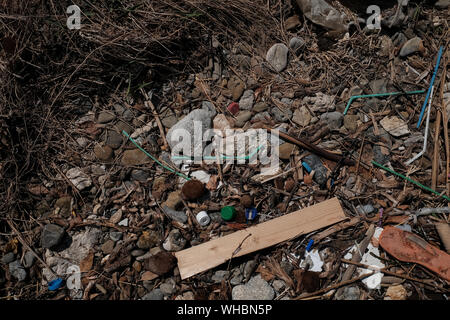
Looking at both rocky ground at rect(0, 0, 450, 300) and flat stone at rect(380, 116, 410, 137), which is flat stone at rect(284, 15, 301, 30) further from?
flat stone at rect(380, 116, 410, 137)

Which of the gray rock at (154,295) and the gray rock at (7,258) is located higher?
the gray rock at (7,258)

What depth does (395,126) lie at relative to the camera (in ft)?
8.67

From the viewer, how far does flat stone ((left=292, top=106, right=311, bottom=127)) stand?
2703 millimetres

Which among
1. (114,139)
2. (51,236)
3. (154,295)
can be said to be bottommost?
(154,295)

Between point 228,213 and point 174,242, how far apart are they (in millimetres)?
504

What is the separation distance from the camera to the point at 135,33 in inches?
114

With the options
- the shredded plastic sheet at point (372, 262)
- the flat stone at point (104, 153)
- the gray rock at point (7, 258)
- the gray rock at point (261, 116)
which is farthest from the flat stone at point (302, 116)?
the gray rock at point (7, 258)

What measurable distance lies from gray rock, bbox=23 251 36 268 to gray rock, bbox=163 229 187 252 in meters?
1.10

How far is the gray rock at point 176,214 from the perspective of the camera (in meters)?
2.45

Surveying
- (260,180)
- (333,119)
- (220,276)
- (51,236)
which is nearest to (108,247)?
(51,236)

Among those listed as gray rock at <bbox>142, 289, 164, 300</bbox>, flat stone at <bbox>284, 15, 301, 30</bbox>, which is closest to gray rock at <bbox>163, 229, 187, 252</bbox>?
gray rock at <bbox>142, 289, 164, 300</bbox>

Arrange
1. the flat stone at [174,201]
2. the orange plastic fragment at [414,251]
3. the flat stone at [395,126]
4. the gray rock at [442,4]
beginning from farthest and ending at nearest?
the gray rock at [442,4] → the flat stone at [395,126] → the flat stone at [174,201] → the orange plastic fragment at [414,251]

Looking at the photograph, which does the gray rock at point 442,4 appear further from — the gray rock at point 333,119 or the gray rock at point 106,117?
the gray rock at point 106,117

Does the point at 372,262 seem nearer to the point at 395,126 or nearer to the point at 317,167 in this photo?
the point at 317,167
